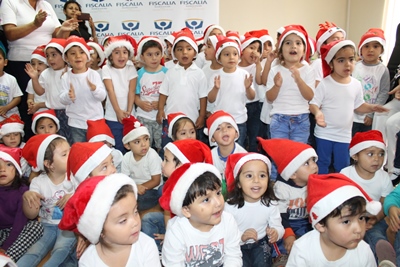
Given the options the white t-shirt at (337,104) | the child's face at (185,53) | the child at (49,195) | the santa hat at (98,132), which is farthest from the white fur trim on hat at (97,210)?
the child's face at (185,53)

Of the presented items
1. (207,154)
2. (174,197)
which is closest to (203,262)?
(174,197)

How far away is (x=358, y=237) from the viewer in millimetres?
1576

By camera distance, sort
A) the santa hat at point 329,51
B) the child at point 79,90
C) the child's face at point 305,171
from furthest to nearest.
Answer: the child at point 79,90
the santa hat at point 329,51
the child's face at point 305,171

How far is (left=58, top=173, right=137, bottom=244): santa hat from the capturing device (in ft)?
4.81

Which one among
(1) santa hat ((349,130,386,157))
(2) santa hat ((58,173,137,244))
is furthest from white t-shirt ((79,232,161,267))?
(1) santa hat ((349,130,386,157))

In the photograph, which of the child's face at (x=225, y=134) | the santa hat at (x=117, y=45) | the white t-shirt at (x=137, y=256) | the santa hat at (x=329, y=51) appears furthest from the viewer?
the santa hat at (x=117, y=45)

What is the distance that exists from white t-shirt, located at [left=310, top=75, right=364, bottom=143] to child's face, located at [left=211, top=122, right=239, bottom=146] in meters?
0.78

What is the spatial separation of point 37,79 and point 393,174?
339cm

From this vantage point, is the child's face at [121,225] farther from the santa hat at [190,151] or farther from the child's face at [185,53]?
the child's face at [185,53]

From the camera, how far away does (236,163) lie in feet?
7.06

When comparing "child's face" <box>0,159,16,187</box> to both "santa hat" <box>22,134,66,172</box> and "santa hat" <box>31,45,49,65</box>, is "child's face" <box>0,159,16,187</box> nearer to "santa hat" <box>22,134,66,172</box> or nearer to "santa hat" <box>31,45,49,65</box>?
"santa hat" <box>22,134,66,172</box>

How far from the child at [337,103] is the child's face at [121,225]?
192 centimetres

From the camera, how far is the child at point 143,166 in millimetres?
2977

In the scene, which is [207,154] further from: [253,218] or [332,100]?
[332,100]
